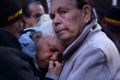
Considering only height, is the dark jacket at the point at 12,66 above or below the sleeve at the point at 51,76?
above

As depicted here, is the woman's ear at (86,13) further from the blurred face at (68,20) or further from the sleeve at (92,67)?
Answer: the sleeve at (92,67)

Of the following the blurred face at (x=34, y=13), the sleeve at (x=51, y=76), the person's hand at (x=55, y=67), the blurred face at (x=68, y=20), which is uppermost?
the blurred face at (x=68, y=20)

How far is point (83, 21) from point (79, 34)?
4.1 inches

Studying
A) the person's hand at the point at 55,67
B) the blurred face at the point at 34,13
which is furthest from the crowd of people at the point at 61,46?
the blurred face at the point at 34,13

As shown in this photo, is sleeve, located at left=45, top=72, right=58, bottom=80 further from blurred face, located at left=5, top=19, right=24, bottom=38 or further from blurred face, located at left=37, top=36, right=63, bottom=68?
blurred face, located at left=5, top=19, right=24, bottom=38

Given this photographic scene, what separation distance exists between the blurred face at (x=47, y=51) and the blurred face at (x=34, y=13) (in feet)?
9.65

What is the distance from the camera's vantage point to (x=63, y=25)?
296cm

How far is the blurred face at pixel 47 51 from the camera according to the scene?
332 cm

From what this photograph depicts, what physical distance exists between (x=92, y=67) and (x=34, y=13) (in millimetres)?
3909

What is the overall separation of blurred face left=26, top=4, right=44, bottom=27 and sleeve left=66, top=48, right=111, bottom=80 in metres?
3.64

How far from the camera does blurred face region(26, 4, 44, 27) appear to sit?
640 centimetres

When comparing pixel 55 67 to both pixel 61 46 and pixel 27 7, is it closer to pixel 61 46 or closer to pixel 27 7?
pixel 61 46

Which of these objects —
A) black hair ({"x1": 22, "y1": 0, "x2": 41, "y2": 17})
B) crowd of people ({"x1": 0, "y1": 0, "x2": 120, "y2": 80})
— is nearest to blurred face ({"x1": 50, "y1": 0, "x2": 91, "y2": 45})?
crowd of people ({"x1": 0, "y1": 0, "x2": 120, "y2": 80})

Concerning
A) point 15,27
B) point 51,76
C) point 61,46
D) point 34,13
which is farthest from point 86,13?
point 34,13
